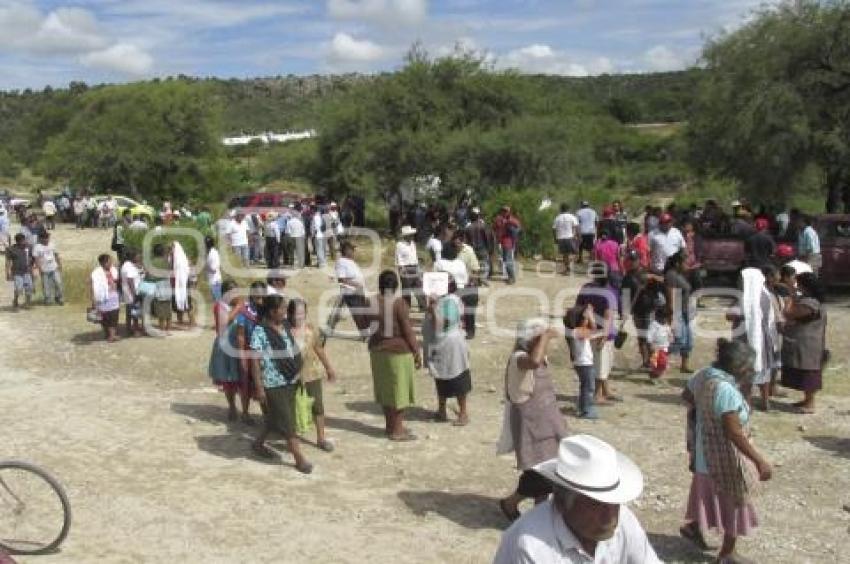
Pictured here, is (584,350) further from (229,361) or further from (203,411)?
(203,411)

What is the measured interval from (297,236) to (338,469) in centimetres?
1183

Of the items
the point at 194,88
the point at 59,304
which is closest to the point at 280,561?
the point at 59,304

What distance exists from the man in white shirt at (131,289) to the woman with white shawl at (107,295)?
13cm

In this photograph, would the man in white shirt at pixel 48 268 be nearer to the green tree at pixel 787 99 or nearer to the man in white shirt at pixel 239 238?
the man in white shirt at pixel 239 238

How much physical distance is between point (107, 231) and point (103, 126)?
11.1 m

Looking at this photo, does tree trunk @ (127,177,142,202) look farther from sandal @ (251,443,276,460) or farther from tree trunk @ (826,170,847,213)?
sandal @ (251,443,276,460)

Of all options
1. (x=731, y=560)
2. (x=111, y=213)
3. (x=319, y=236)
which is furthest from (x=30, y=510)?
(x=111, y=213)

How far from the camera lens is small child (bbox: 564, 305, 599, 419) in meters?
8.70

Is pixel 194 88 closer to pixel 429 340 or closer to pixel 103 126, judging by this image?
pixel 103 126

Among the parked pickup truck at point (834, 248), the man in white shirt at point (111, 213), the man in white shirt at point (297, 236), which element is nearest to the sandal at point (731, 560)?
the parked pickup truck at point (834, 248)

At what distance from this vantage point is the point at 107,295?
12430 mm

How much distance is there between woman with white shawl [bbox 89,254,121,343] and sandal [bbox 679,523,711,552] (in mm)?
8941

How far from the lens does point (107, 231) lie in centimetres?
2891

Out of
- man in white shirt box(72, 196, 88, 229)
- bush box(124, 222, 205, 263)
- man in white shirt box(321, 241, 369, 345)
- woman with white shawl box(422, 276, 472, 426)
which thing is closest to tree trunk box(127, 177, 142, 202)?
man in white shirt box(72, 196, 88, 229)
